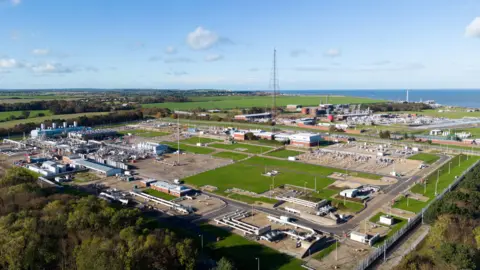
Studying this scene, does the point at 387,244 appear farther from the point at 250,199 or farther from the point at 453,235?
the point at 250,199

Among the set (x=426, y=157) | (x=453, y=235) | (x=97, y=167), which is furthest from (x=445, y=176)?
(x=97, y=167)

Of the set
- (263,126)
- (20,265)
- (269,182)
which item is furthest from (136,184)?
(263,126)

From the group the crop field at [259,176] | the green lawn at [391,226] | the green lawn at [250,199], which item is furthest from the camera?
the crop field at [259,176]

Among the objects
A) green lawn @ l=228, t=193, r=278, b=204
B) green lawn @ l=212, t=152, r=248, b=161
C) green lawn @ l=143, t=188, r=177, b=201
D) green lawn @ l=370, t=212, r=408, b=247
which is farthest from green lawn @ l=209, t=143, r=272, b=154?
green lawn @ l=370, t=212, r=408, b=247

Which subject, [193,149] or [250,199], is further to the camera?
[193,149]

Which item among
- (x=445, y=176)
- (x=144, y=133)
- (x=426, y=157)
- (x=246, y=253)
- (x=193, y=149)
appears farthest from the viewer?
(x=144, y=133)

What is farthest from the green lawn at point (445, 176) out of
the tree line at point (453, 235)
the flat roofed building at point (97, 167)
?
the flat roofed building at point (97, 167)

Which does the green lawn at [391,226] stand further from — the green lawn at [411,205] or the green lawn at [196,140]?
the green lawn at [196,140]
